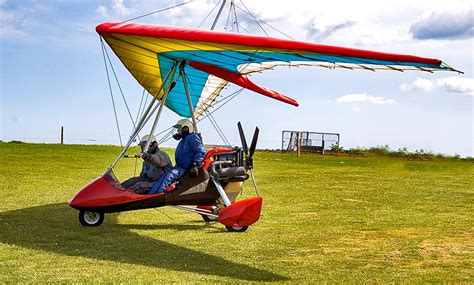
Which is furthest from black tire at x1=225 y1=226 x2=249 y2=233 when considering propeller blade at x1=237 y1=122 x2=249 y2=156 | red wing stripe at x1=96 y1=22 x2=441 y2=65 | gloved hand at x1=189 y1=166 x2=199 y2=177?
red wing stripe at x1=96 y1=22 x2=441 y2=65

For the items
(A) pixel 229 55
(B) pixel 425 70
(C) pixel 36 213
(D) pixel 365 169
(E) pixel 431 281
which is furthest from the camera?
(D) pixel 365 169

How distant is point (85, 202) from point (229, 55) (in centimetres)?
313

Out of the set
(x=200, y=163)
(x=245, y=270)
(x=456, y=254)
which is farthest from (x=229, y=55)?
(x=456, y=254)

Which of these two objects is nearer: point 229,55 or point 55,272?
point 55,272

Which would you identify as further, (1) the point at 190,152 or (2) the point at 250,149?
(2) the point at 250,149

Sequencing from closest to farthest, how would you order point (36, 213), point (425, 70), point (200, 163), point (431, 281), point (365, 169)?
point (431, 281) < point (425, 70) < point (200, 163) < point (36, 213) < point (365, 169)

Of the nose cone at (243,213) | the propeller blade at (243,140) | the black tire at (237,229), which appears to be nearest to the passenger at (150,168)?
the propeller blade at (243,140)

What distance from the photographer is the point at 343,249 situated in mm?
9477

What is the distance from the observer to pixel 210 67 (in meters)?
11.8

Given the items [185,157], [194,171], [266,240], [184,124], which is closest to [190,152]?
[185,157]

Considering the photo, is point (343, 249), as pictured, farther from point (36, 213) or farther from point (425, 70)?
point (36, 213)

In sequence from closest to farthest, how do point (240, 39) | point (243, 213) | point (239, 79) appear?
point (240, 39) < point (243, 213) < point (239, 79)

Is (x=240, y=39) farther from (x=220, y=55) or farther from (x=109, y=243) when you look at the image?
(x=109, y=243)

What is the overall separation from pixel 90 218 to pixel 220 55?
3.36m
